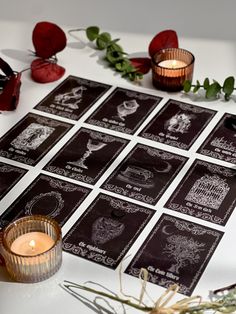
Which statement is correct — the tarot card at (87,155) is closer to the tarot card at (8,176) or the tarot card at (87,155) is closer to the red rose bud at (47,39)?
the tarot card at (8,176)

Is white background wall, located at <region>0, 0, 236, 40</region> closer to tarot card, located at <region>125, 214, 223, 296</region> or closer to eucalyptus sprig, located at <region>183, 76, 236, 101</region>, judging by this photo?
eucalyptus sprig, located at <region>183, 76, 236, 101</region>

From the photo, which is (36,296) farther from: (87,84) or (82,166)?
(87,84)

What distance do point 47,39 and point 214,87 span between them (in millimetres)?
397

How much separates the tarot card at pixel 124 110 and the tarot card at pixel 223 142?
15 cm

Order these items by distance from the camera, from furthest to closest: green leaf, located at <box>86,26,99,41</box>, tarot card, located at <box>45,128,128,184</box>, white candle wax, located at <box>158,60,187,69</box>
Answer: green leaf, located at <box>86,26,99,41</box> → white candle wax, located at <box>158,60,187,69</box> → tarot card, located at <box>45,128,128,184</box>

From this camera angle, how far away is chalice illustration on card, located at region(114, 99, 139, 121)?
1762 millimetres

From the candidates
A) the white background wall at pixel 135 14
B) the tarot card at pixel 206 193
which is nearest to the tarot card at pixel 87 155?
the tarot card at pixel 206 193

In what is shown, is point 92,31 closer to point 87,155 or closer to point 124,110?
point 124,110

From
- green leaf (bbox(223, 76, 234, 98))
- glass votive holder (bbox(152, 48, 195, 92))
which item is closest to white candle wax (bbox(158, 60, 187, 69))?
glass votive holder (bbox(152, 48, 195, 92))

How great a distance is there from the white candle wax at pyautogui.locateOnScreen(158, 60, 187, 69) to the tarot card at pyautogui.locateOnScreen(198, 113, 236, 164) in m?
0.18

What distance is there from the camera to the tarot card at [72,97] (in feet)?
5.82

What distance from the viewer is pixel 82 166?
1.61m

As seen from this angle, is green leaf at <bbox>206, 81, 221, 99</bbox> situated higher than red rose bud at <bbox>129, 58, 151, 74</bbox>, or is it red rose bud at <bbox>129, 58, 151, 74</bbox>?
red rose bud at <bbox>129, 58, 151, 74</bbox>

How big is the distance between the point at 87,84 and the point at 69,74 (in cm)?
6
